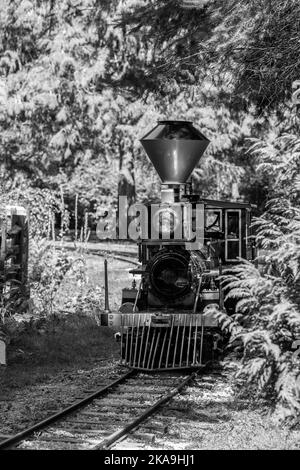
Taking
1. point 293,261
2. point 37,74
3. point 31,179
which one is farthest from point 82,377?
point 31,179

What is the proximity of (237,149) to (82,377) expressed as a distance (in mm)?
17548

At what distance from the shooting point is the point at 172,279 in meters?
11.3

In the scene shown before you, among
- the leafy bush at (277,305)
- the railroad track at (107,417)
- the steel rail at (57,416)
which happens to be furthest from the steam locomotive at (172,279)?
the leafy bush at (277,305)

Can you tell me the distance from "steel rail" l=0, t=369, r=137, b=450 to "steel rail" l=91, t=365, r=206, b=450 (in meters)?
0.77

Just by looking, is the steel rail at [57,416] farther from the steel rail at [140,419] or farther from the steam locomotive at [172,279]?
the steam locomotive at [172,279]

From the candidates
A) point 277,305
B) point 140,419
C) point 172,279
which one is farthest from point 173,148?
point 277,305

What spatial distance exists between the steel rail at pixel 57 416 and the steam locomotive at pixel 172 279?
91 cm

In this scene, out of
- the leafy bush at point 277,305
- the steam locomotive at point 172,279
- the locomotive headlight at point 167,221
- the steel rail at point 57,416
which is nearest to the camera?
the leafy bush at point 277,305

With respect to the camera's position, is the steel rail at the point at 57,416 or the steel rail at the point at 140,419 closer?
the steel rail at the point at 140,419

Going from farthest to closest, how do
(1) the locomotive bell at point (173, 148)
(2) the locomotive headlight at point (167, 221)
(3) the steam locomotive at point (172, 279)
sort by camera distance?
(1) the locomotive bell at point (173, 148) < (2) the locomotive headlight at point (167, 221) < (3) the steam locomotive at point (172, 279)

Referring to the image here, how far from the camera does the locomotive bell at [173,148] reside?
458 inches

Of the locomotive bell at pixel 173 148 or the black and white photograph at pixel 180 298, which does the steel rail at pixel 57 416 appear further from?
the locomotive bell at pixel 173 148

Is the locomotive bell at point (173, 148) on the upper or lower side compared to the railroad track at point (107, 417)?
upper

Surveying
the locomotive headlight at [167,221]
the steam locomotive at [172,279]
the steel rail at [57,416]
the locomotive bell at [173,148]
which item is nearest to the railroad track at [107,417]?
the steel rail at [57,416]
